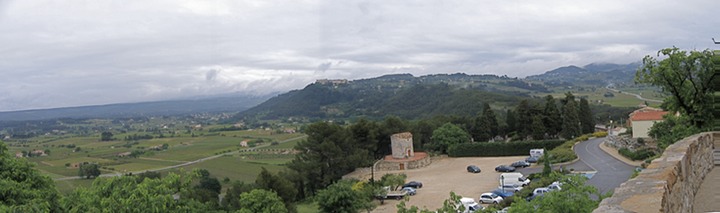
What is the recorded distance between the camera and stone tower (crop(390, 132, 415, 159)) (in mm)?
43438

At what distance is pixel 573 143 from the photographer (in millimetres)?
42625

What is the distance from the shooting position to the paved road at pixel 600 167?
25312mm

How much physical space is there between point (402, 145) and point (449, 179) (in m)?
9.12

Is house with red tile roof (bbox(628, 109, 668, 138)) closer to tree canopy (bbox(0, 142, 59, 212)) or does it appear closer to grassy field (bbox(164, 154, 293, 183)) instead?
grassy field (bbox(164, 154, 293, 183))

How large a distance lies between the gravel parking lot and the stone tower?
92.5 inches

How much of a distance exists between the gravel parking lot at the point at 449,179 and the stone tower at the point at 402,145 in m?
2.35

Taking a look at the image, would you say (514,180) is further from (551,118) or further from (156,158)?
(156,158)

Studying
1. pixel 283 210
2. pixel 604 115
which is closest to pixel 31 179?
pixel 283 210

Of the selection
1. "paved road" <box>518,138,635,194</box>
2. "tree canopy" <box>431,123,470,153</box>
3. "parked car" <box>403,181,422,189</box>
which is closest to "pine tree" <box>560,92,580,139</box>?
"paved road" <box>518,138,635,194</box>

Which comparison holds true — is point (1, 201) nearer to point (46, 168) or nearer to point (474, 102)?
point (46, 168)

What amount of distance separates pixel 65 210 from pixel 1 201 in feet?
5.63

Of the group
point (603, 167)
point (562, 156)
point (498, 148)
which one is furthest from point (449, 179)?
point (498, 148)

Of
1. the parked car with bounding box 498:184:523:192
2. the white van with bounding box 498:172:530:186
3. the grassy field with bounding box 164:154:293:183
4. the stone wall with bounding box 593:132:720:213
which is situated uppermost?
the stone wall with bounding box 593:132:720:213

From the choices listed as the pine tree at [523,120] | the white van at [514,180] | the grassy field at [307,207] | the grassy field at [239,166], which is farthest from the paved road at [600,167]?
the grassy field at [239,166]
